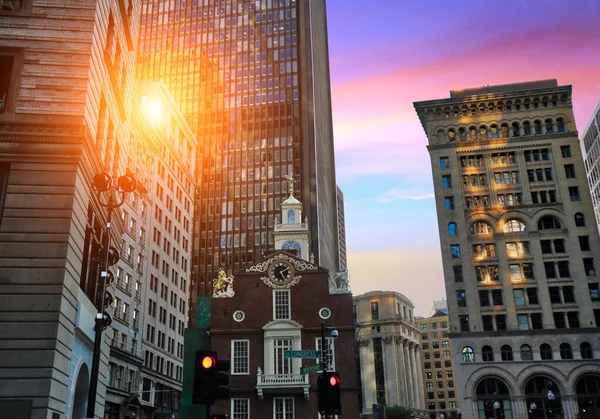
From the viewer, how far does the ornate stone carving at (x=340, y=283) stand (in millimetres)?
59156

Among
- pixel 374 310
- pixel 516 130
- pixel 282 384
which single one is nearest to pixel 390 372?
pixel 374 310

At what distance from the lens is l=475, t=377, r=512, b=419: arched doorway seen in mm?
71250

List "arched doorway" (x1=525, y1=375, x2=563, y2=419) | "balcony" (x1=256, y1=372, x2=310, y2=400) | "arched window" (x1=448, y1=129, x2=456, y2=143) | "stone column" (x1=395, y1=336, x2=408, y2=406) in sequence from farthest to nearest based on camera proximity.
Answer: "stone column" (x1=395, y1=336, x2=408, y2=406)
"arched window" (x1=448, y1=129, x2=456, y2=143)
"arched doorway" (x1=525, y1=375, x2=563, y2=419)
"balcony" (x1=256, y1=372, x2=310, y2=400)

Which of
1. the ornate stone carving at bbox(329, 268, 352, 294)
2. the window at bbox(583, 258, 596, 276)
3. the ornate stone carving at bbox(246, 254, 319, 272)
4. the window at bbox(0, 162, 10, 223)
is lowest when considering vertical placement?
the window at bbox(0, 162, 10, 223)

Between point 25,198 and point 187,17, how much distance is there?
13689cm

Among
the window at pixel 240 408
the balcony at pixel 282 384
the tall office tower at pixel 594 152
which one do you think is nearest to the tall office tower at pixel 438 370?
the tall office tower at pixel 594 152

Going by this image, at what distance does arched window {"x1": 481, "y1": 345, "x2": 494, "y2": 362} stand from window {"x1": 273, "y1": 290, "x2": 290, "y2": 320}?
30.6 meters

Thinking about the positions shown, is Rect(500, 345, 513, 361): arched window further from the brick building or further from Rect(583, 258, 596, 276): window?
the brick building

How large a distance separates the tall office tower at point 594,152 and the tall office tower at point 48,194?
451ft

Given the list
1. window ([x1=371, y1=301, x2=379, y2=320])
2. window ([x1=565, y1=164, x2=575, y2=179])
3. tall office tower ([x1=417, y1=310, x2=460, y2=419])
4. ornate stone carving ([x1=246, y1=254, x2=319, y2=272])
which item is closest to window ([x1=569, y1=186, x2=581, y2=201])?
window ([x1=565, y1=164, x2=575, y2=179])

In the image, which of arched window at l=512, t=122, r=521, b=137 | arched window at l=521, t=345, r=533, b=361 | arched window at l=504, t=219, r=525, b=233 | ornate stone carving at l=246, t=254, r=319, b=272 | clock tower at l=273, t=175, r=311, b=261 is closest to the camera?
ornate stone carving at l=246, t=254, r=319, b=272

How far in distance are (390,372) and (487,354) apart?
6896 centimetres

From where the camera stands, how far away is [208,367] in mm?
12305

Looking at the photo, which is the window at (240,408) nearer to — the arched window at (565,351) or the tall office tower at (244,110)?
the arched window at (565,351)
